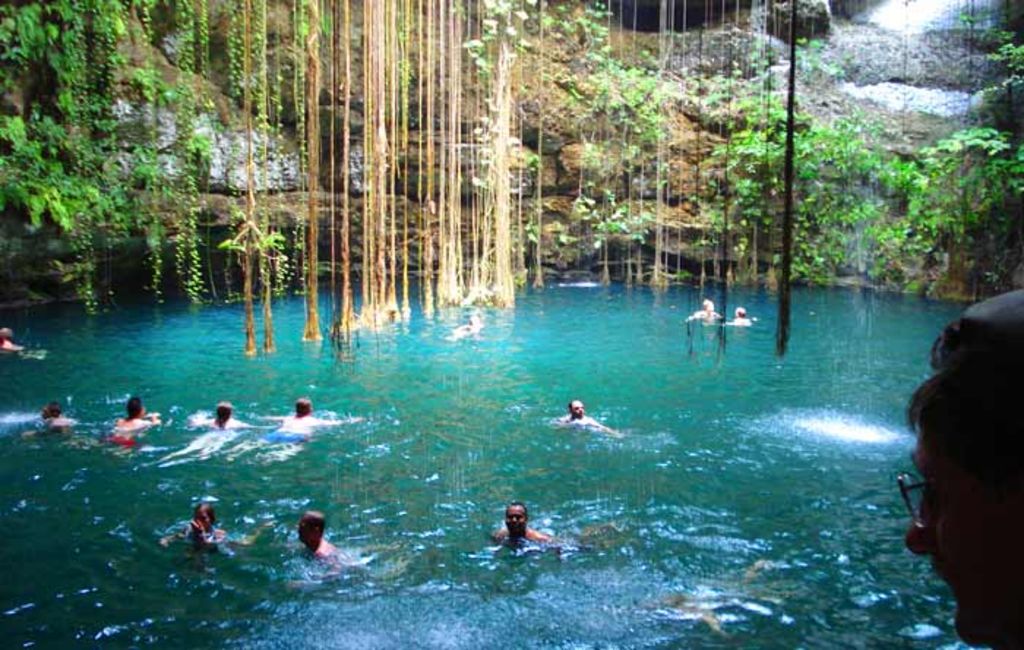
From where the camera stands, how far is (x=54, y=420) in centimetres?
738

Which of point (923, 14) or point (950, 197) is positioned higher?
point (923, 14)

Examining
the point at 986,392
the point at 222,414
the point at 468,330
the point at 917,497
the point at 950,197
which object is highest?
the point at 950,197

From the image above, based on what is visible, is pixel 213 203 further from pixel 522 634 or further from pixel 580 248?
pixel 522 634

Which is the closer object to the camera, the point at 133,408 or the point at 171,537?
the point at 171,537

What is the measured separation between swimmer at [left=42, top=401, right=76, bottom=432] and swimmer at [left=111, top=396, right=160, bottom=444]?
0.43 m

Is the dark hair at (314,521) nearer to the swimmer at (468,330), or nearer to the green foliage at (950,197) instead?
the swimmer at (468,330)

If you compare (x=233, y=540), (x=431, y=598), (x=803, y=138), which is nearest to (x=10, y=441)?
(x=233, y=540)

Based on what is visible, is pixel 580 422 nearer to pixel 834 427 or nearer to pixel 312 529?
pixel 834 427

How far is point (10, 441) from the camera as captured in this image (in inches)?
281

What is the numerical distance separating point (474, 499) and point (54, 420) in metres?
4.21

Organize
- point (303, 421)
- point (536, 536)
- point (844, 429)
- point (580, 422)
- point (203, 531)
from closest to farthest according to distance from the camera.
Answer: point (203, 531), point (536, 536), point (303, 421), point (580, 422), point (844, 429)

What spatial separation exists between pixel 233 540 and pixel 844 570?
3.74 metres

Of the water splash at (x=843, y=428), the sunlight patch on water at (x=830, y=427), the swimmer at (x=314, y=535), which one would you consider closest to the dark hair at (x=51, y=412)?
the swimmer at (x=314, y=535)

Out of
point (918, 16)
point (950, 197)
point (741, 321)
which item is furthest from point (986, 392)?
point (918, 16)
